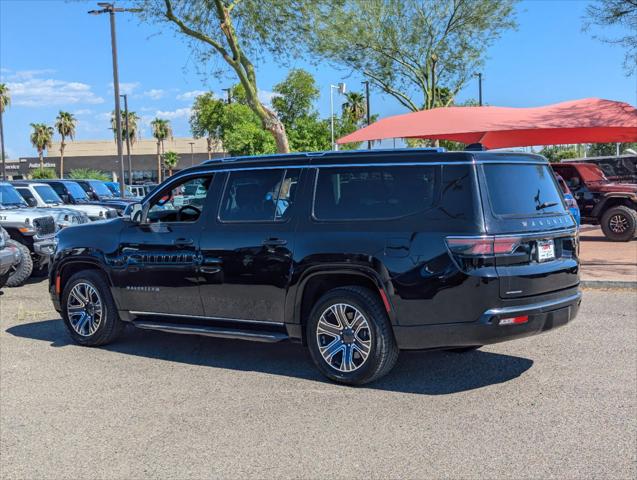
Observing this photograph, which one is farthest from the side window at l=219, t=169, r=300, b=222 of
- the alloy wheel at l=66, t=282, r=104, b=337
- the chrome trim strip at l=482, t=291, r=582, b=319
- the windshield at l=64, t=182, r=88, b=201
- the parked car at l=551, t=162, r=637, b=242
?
the windshield at l=64, t=182, r=88, b=201

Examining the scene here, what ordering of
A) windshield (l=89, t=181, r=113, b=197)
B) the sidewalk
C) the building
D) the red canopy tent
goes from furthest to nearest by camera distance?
the building → windshield (l=89, t=181, r=113, b=197) → the red canopy tent → the sidewalk

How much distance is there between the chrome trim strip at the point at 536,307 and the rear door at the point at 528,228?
9cm

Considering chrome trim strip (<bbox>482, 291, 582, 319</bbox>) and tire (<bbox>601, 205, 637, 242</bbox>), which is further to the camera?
tire (<bbox>601, 205, 637, 242</bbox>)

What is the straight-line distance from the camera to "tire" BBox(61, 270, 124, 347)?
6996 millimetres

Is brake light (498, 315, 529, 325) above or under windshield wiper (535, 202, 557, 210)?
under

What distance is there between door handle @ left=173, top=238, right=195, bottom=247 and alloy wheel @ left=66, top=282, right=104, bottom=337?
4.08ft

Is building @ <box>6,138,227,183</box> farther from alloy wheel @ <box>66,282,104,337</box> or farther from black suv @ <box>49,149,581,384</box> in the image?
black suv @ <box>49,149,581,384</box>

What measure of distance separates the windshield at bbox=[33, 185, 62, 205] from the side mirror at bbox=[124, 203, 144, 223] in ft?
38.6

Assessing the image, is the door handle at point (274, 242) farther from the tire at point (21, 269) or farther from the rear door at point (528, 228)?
the tire at point (21, 269)

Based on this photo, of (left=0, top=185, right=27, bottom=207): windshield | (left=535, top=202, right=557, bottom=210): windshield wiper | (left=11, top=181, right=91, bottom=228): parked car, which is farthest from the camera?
(left=11, top=181, right=91, bottom=228): parked car

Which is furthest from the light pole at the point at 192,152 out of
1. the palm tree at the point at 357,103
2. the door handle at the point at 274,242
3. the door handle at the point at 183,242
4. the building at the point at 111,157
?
the door handle at the point at 274,242

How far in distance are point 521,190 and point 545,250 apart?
1.71 ft

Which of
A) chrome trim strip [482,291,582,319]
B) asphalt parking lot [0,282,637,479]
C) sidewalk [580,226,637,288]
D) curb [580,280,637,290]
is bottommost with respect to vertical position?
asphalt parking lot [0,282,637,479]

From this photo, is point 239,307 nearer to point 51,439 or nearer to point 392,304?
point 392,304
